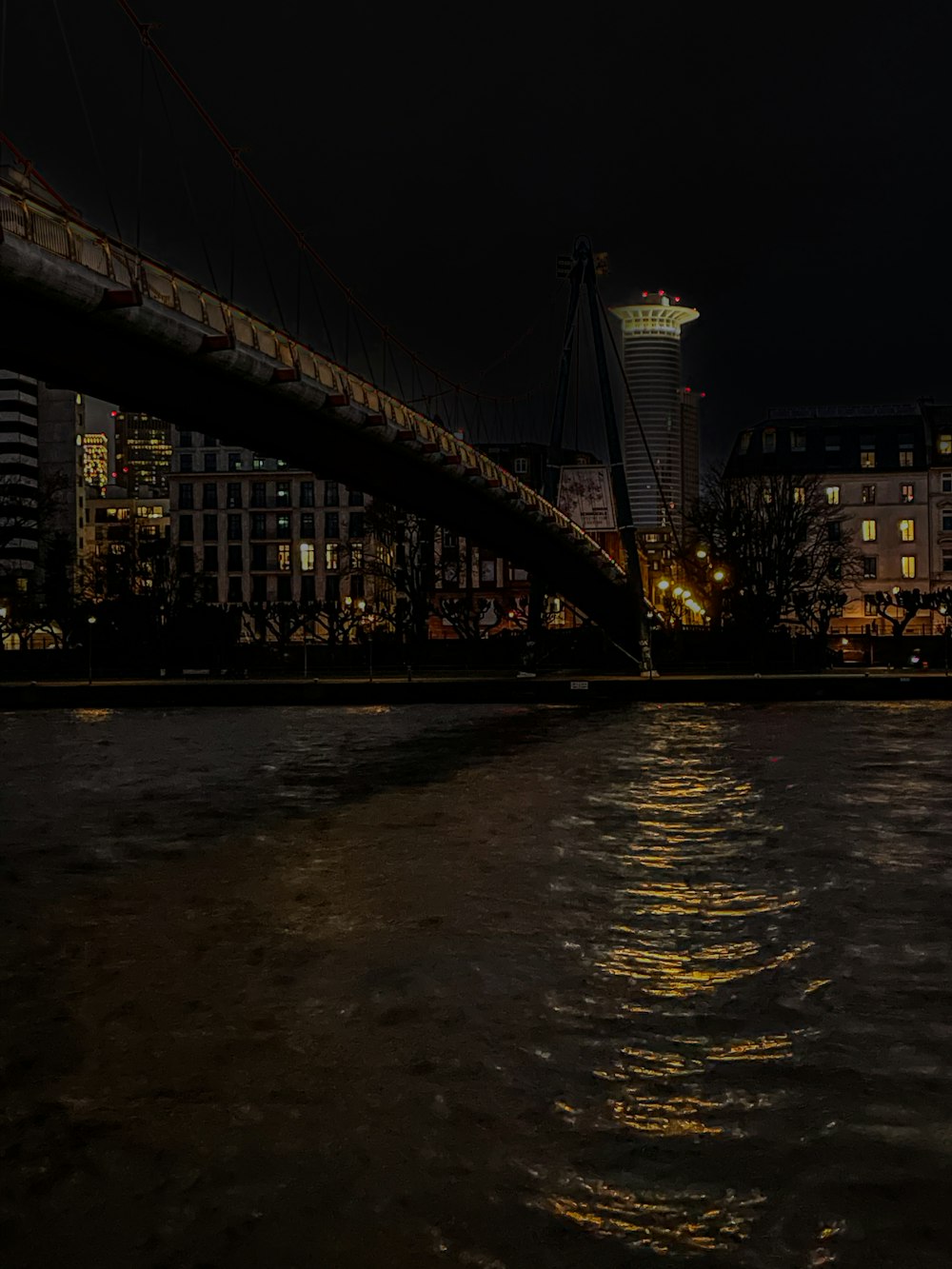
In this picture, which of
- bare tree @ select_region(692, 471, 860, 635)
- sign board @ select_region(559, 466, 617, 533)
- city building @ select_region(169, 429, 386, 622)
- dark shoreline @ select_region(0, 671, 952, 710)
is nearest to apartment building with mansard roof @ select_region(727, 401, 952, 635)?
bare tree @ select_region(692, 471, 860, 635)

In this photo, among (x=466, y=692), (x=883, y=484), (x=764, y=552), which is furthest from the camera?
(x=883, y=484)

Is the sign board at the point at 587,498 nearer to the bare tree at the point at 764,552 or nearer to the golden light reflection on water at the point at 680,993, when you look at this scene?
the bare tree at the point at 764,552

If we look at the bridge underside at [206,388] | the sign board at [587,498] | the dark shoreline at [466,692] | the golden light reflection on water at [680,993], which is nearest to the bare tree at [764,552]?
the sign board at [587,498]

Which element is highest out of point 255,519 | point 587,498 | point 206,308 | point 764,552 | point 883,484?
point 255,519

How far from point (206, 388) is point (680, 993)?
2265 cm

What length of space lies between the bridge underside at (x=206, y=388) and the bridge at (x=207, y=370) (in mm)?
35

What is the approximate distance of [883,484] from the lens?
333ft

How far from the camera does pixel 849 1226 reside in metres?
6.18

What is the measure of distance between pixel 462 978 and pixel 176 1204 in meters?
4.27

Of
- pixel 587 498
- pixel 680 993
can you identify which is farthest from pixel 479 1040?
pixel 587 498

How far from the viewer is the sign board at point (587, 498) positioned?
5875 cm

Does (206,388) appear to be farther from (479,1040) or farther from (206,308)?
(479,1040)

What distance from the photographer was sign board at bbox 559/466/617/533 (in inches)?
2313

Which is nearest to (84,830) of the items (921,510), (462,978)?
(462,978)
